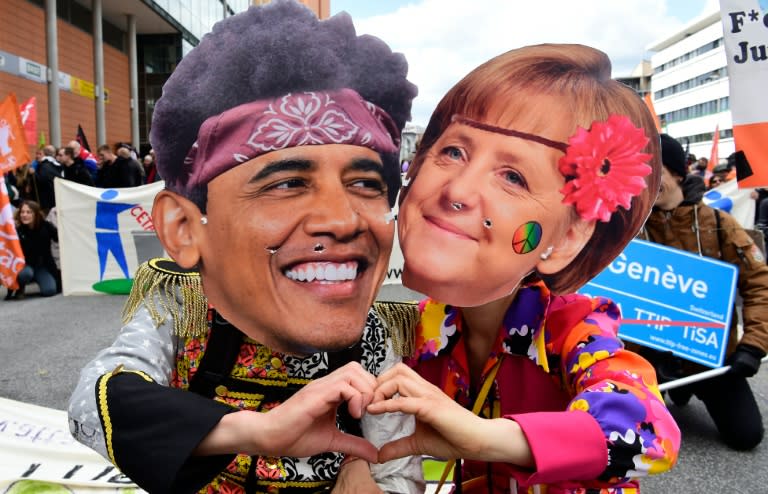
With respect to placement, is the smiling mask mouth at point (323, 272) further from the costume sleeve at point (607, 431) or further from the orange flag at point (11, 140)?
the orange flag at point (11, 140)

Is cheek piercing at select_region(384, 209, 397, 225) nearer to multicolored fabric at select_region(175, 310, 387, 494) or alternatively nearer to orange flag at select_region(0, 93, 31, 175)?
multicolored fabric at select_region(175, 310, 387, 494)

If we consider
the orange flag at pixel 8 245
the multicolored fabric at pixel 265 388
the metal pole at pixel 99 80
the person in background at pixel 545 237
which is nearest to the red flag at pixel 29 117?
the orange flag at pixel 8 245

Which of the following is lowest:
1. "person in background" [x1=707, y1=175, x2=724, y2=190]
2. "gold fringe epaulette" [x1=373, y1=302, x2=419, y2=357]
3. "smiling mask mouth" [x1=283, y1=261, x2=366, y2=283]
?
"gold fringe epaulette" [x1=373, y1=302, x2=419, y2=357]

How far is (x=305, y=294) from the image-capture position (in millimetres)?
1139

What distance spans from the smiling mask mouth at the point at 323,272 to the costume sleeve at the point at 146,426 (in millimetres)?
259

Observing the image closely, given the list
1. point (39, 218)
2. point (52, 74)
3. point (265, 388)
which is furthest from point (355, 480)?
point (52, 74)

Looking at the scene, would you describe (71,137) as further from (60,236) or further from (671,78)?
(671,78)

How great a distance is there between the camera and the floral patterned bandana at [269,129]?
110 centimetres

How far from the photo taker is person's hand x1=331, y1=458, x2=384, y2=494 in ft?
4.32

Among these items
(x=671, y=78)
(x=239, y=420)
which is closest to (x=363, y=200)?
(x=239, y=420)

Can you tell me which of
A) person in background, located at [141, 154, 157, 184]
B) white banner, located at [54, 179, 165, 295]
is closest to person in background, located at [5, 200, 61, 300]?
white banner, located at [54, 179, 165, 295]

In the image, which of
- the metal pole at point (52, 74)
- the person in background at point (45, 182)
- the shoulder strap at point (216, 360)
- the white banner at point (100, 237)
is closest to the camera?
the shoulder strap at point (216, 360)

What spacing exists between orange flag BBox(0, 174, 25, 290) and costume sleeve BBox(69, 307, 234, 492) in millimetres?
5010

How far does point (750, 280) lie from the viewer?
10.3 ft
